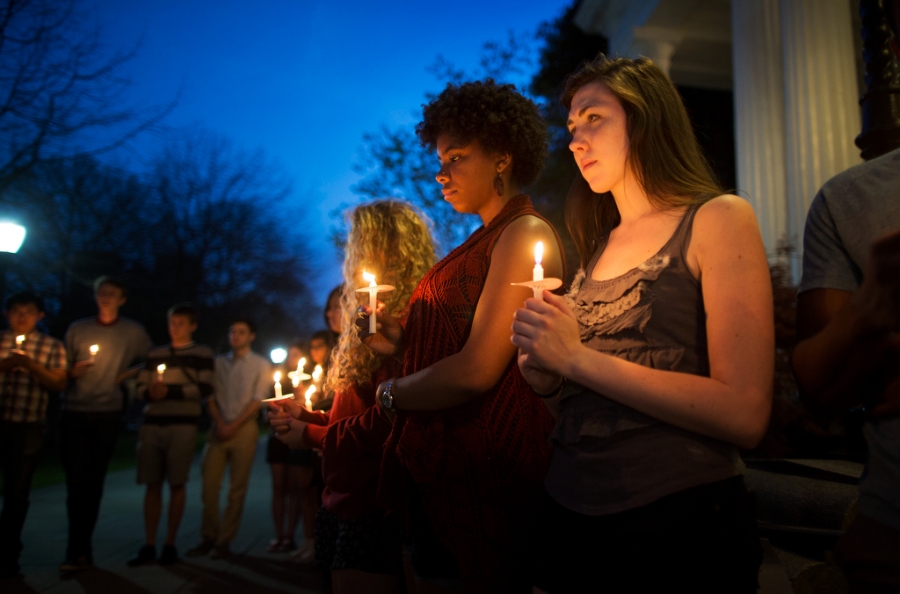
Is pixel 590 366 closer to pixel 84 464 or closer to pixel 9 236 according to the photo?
pixel 9 236

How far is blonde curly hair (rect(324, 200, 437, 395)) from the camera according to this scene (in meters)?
2.94

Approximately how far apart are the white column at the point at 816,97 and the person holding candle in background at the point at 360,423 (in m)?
5.55

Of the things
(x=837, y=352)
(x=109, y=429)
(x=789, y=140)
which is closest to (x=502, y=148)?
(x=837, y=352)

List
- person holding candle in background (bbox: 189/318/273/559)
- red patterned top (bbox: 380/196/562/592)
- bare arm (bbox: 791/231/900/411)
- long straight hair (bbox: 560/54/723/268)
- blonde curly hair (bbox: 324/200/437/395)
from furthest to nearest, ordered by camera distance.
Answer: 1. person holding candle in background (bbox: 189/318/273/559)
2. blonde curly hair (bbox: 324/200/437/395)
3. red patterned top (bbox: 380/196/562/592)
4. long straight hair (bbox: 560/54/723/268)
5. bare arm (bbox: 791/231/900/411)

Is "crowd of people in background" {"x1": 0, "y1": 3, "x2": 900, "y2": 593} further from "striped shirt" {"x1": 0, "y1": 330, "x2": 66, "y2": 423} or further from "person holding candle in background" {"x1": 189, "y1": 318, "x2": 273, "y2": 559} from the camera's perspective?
"striped shirt" {"x1": 0, "y1": 330, "x2": 66, "y2": 423}

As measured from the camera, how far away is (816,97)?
23.5ft

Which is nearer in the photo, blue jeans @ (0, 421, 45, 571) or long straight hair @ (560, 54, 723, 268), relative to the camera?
long straight hair @ (560, 54, 723, 268)

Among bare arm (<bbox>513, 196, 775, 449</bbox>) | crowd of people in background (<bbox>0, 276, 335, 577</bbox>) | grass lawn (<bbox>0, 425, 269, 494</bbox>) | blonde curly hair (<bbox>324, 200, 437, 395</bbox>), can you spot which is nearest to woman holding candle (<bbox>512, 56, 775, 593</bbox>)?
bare arm (<bbox>513, 196, 775, 449</bbox>)

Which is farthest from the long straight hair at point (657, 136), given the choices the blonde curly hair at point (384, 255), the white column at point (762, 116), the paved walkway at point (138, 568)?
the white column at point (762, 116)

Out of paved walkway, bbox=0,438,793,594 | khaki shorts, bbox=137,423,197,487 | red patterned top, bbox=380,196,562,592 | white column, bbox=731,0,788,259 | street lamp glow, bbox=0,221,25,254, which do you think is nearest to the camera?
red patterned top, bbox=380,196,562,592

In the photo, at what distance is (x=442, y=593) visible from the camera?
6.98ft

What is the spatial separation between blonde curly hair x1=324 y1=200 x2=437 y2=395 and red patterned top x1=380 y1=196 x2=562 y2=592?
0.77 meters

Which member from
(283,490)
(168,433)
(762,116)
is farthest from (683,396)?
(762,116)

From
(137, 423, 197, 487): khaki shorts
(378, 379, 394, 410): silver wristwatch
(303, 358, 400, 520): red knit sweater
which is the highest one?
(378, 379, 394, 410): silver wristwatch
